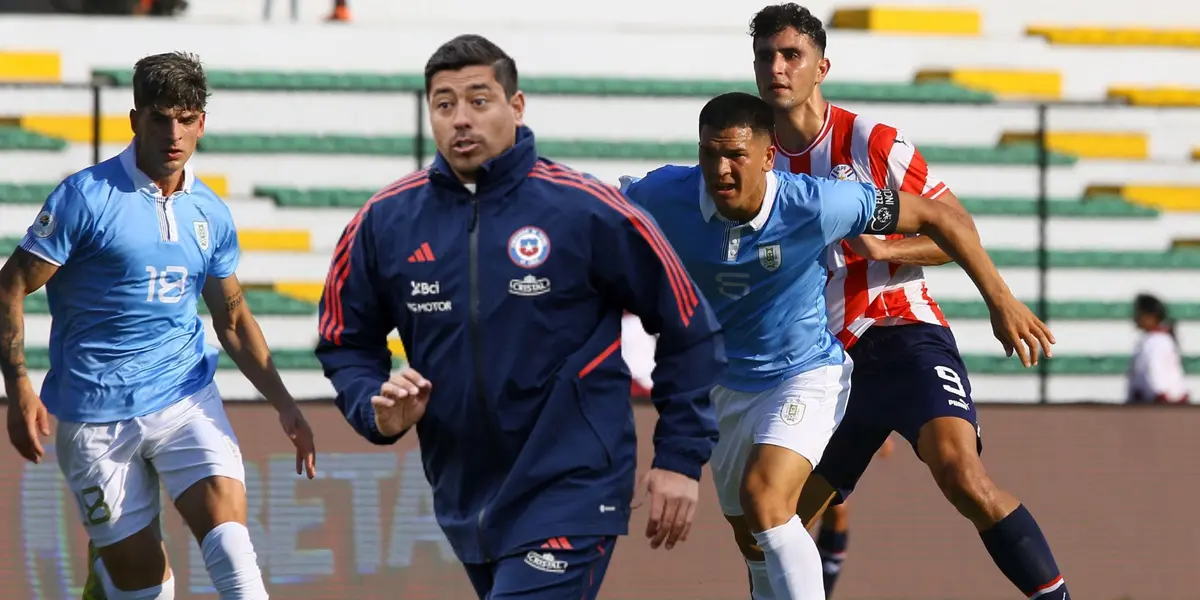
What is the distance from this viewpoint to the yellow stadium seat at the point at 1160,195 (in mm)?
15508

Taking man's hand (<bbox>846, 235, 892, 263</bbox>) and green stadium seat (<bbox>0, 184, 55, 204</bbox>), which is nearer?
man's hand (<bbox>846, 235, 892, 263</bbox>)

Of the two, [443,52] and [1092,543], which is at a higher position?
[443,52]

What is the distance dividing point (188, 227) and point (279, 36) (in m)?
9.17

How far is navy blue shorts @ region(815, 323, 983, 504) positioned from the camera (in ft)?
20.6

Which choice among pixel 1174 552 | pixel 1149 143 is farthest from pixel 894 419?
pixel 1149 143

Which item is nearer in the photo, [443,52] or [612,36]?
[443,52]

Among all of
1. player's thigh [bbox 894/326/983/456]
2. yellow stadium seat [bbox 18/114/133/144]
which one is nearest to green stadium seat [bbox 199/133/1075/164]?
yellow stadium seat [bbox 18/114/133/144]

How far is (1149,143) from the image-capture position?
16.2 meters

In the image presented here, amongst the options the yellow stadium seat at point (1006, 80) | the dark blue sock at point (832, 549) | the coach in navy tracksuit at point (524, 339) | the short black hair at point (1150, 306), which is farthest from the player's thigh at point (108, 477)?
the yellow stadium seat at point (1006, 80)

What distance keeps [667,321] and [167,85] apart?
2519 millimetres

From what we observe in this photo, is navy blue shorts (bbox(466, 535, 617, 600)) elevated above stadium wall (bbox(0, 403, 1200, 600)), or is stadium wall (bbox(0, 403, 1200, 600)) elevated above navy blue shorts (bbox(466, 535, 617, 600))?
navy blue shorts (bbox(466, 535, 617, 600))

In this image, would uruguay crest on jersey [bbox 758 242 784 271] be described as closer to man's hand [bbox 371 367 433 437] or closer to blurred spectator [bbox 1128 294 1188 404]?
man's hand [bbox 371 367 433 437]

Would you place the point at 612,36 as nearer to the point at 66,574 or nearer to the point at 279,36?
the point at 279,36

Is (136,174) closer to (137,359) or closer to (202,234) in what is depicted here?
(202,234)
